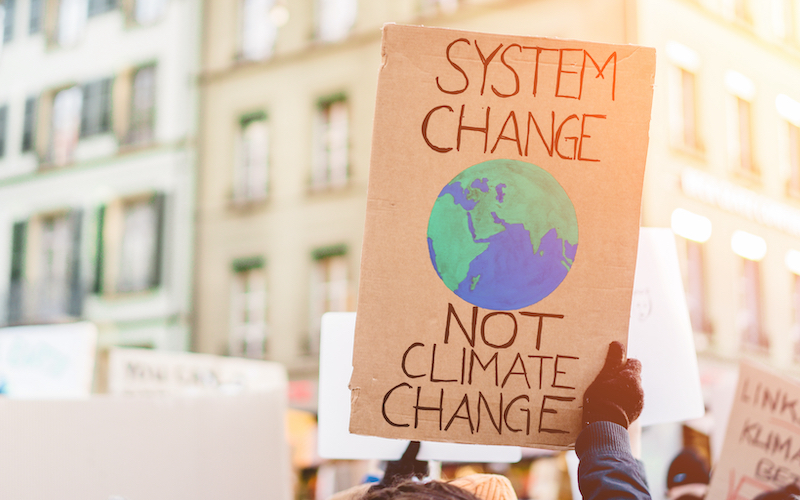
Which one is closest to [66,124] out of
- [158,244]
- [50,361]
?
[158,244]

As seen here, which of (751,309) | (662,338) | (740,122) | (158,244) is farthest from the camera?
(158,244)

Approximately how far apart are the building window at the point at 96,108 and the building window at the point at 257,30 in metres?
2.46

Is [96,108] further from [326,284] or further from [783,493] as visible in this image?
[783,493]

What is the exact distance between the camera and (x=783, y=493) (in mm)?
1847

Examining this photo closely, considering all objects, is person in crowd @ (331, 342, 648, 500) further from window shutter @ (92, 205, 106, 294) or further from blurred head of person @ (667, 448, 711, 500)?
window shutter @ (92, 205, 106, 294)

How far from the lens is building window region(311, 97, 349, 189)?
38.1 ft

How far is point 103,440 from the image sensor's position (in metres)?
1.33

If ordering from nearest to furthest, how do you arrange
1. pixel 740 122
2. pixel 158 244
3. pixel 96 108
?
pixel 740 122 < pixel 158 244 < pixel 96 108

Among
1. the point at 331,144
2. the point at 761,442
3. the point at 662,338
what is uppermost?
the point at 331,144

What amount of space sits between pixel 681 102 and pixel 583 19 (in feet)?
5.69

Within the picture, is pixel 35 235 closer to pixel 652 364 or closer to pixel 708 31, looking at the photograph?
pixel 708 31

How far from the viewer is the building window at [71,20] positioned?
13727 mm

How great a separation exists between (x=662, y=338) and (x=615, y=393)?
1.75ft

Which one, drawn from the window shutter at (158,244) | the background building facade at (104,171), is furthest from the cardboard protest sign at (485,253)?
the window shutter at (158,244)
